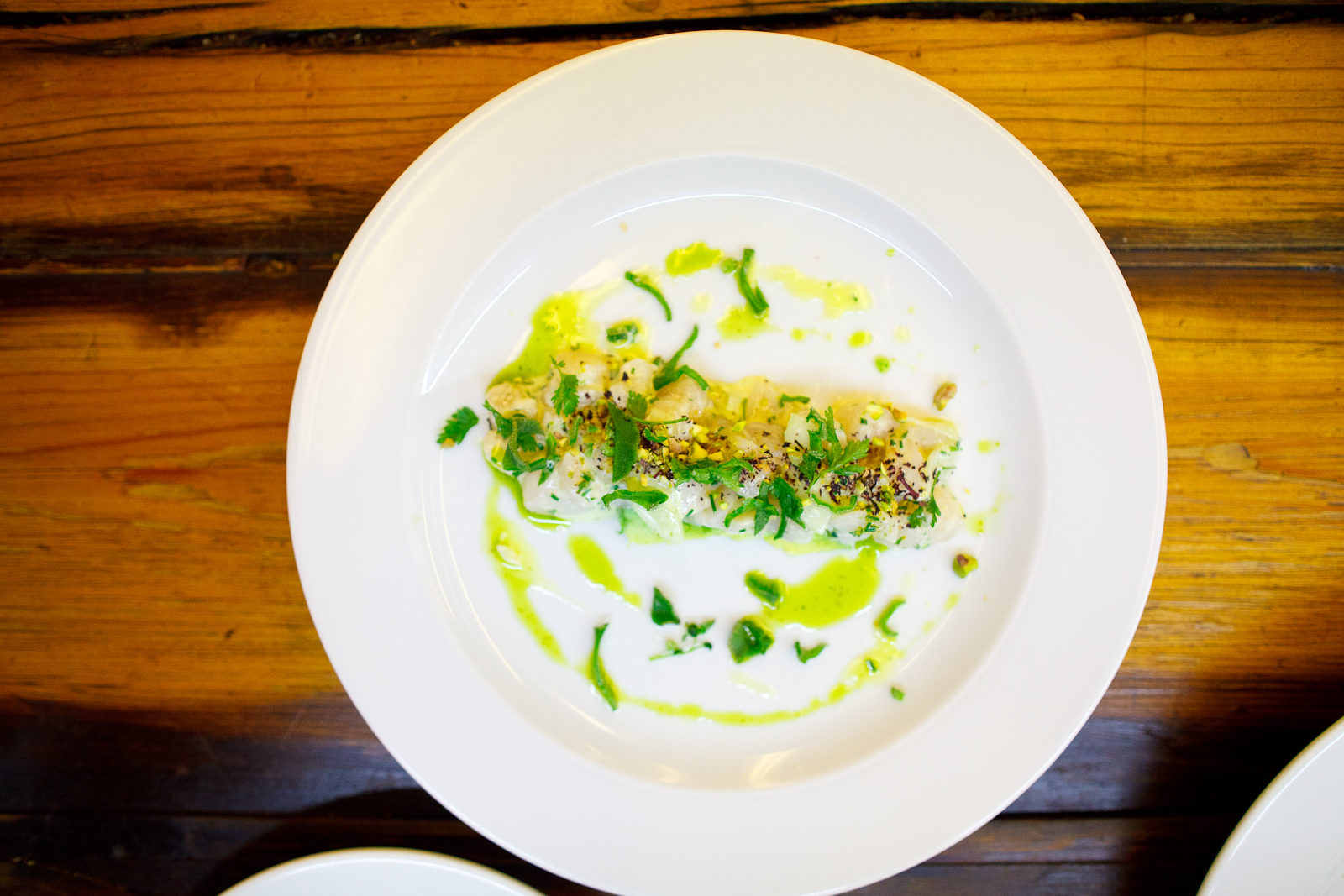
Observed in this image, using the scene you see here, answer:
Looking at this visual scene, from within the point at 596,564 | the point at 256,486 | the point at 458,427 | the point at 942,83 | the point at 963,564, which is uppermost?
the point at 942,83

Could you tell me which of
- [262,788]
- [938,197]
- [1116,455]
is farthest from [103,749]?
[1116,455]

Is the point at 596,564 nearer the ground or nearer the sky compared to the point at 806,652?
nearer the ground

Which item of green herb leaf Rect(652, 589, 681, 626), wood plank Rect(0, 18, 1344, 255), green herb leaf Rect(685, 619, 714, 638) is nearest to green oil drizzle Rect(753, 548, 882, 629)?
green herb leaf Rect(685, 619, 714, 638)

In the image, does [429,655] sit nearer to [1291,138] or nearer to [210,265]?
[210,265]

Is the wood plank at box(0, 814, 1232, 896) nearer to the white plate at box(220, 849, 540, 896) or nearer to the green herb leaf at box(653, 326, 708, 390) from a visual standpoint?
the white plate at box(220, 849, 540, 896)

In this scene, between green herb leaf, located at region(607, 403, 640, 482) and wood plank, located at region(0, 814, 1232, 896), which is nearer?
green herb leaf, located at region(607, 403, 640, 482)

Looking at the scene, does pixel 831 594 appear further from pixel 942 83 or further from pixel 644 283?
pixel 942 83

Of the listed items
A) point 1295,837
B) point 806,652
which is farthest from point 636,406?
point 1295,837
